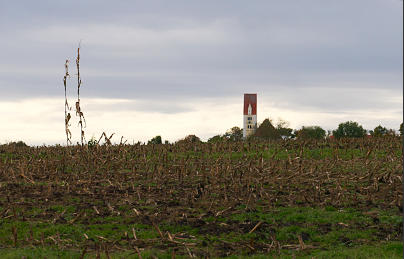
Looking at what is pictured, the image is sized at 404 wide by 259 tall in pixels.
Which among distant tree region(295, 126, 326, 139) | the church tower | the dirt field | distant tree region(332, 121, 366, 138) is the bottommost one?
the dirt field

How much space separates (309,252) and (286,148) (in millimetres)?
18325

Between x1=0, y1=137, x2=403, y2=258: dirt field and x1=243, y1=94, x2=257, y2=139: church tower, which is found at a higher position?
x1=243, y1=94, x2=257, y2=139: church tower

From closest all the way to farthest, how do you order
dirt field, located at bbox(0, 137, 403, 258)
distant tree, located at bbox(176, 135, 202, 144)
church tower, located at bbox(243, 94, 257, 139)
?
dirt field, located at bbox(0, 137, 403, 258), distant tree, located at bbox(176, 135, 202, 144), church tower, located at bbox(243, 94, 257, 139)

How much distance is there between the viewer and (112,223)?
14.0 metres

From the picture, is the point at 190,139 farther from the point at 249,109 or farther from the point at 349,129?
the point at 249,109

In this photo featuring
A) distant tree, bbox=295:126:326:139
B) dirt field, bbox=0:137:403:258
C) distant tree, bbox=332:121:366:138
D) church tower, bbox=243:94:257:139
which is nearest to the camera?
dirt field, bbox=0:137:403:258

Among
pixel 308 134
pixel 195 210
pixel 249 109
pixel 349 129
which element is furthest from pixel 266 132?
pixel 249 109

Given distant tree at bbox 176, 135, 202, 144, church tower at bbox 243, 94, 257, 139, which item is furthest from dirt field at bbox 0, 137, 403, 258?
church tower at bbox 243, 94, 257, 139

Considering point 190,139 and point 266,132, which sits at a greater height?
point 266,132

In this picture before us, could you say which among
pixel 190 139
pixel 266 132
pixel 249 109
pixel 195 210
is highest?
pixel 249 109

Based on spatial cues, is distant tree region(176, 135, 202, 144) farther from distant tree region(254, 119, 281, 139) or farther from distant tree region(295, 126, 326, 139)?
distant tree region(254, 119, 281, 139)

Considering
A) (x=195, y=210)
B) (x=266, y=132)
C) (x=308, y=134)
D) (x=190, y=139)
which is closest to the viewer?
(x=195, y=210)

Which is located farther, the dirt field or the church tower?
the church tower

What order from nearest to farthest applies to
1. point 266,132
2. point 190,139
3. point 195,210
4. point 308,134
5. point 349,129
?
point 195,210 < point 190,139 < point 308,134 < point 266,132 < point 349,129
